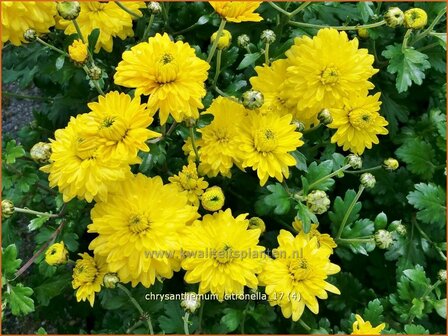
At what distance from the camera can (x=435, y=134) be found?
206 centimetres

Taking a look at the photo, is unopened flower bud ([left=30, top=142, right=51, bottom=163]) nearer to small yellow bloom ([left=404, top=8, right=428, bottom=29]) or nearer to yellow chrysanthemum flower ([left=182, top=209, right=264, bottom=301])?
yellow chrysanthemum flower ([left=182, top=209, right=264, bottom=301])

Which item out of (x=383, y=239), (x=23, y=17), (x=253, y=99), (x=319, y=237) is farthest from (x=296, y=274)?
(x=23, y=17)

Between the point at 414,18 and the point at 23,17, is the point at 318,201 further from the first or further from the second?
the point at 23,17

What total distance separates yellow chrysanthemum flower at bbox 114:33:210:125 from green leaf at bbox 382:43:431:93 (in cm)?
73

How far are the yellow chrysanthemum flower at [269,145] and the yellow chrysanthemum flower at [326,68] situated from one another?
5.1 inches

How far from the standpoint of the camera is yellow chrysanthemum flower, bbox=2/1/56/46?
156cm

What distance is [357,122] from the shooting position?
1.71m

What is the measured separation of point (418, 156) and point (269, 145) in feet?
2.44

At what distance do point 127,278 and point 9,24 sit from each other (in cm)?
82

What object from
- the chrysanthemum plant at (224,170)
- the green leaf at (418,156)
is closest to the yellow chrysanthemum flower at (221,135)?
the chrysanthemum plant at (224,170)

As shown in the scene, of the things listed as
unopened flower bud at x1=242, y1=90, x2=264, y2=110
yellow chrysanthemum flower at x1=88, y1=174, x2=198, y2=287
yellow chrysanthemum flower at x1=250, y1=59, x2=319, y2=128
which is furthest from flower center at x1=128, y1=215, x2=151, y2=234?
yellow chrysanthemum flower at x1=250, y1=59, x2=319, y2=128

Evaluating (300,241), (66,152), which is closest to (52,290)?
(66,152)

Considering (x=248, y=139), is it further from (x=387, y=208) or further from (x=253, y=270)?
(x=387, y=208)

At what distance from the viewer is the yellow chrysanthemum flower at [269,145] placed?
5.09 ft
